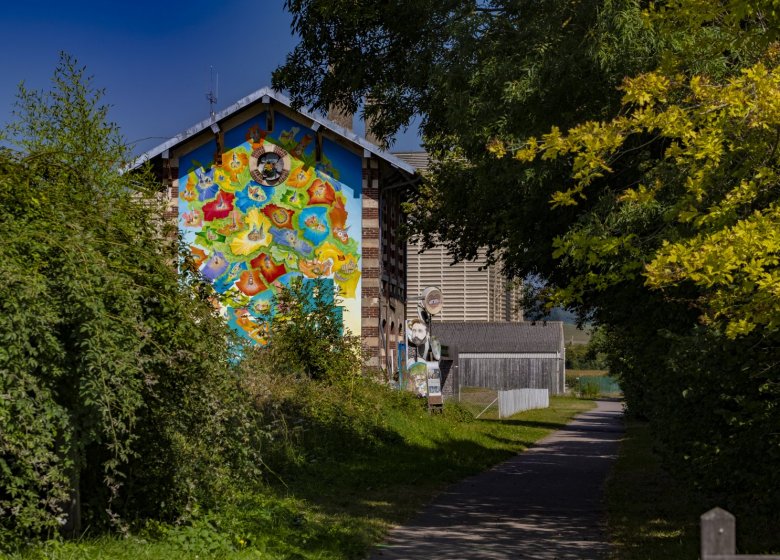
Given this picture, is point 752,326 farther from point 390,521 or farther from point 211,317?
point 390,521

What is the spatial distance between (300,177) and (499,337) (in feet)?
153

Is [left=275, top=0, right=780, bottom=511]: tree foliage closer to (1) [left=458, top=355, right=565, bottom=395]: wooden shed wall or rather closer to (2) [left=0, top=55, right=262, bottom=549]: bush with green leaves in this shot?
(2) [left=0, top=55, right=262, bottom=549]: bush with green leaves

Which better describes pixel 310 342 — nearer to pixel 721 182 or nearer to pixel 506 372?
pixel 721 182

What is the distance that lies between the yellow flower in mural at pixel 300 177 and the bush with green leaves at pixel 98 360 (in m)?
16.7

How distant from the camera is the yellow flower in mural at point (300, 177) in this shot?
28.2 meters

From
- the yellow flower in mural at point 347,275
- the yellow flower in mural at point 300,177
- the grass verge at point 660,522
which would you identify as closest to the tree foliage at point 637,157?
the grass verge at point 660,522

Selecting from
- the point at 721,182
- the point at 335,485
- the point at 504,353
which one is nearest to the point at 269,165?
the point at 335,485

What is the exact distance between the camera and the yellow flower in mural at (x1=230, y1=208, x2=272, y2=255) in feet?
91.5

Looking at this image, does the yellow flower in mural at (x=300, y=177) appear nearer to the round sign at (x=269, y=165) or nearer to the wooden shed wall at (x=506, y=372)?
the round sign at (x=269, y=165)

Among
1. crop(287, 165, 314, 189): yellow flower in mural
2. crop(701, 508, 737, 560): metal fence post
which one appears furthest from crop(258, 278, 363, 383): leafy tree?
crop(701, 508, 737, 560): metal fence post

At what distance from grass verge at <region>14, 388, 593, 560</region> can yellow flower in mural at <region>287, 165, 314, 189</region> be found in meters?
6.38

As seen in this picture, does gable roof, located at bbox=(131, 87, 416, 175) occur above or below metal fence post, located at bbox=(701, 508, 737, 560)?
above

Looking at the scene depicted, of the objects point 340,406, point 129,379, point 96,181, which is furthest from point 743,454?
point 340,406

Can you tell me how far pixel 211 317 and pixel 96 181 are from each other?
166 cm
